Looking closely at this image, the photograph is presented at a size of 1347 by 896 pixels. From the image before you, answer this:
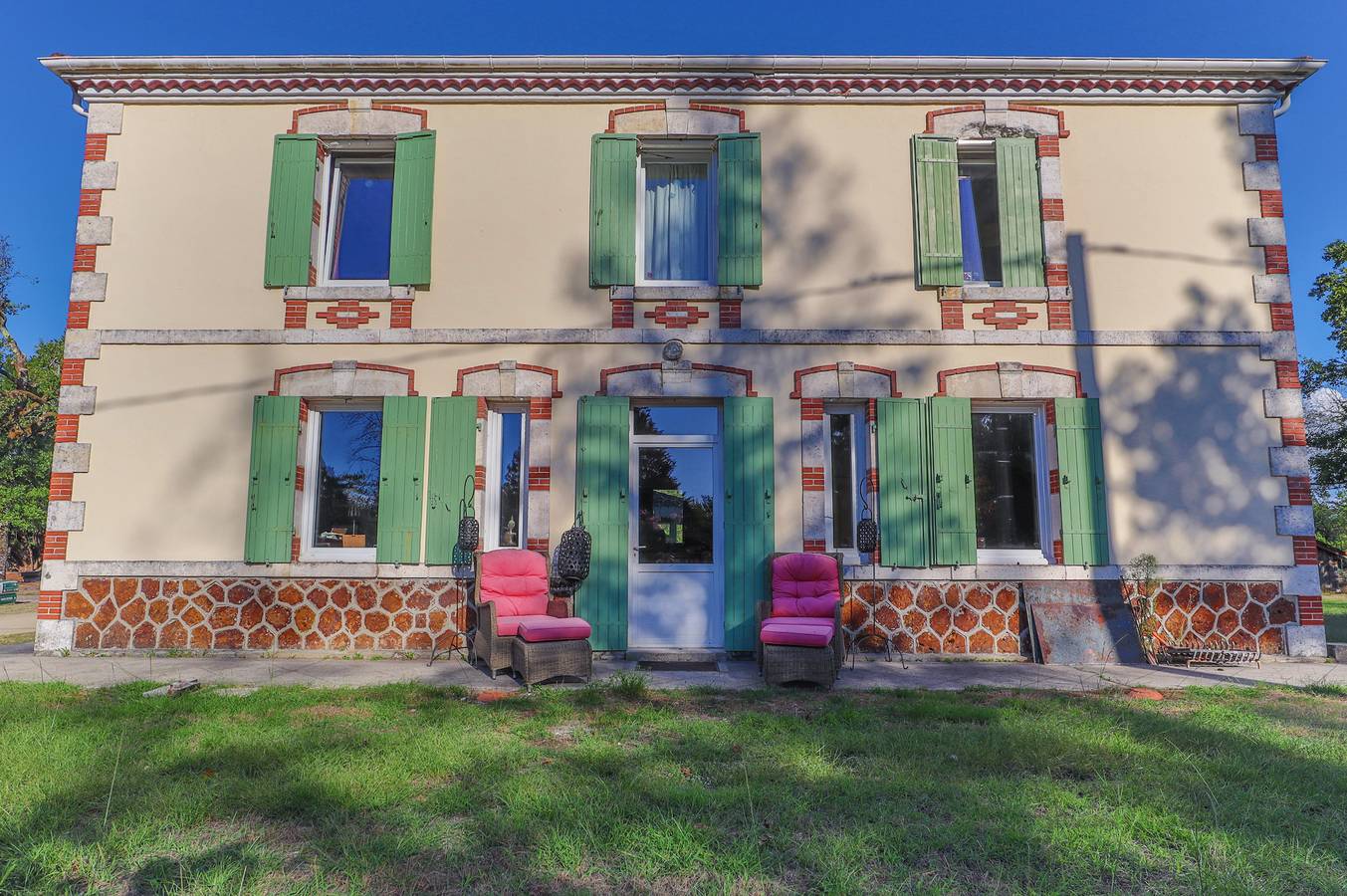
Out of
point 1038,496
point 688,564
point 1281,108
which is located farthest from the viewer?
point 1281,108

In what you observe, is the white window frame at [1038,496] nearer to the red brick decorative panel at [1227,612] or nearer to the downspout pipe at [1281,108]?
the red brick decorative panel at [1227,612]

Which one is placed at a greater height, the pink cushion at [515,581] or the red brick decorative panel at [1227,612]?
the pink cushion at [515,581]

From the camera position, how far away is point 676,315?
7117mm

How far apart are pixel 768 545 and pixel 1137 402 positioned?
3.69 meters

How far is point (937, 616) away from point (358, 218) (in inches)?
267

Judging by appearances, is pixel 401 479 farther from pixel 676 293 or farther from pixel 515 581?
pixel 676 293

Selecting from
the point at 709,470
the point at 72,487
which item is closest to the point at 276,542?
the point at 72,487

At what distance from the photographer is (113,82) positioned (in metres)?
7.41

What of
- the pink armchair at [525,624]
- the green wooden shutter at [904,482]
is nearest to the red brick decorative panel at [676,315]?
the green wooden shutter at [904,482]

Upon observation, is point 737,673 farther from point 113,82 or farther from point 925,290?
point 113,82

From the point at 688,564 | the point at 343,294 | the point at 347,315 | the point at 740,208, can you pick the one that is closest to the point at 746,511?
the point at 688,564

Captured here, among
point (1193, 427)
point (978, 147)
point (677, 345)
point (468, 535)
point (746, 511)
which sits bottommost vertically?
point (468, 535)

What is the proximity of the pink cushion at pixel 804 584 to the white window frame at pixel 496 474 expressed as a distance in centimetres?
232

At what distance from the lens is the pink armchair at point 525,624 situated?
17.7 ft
